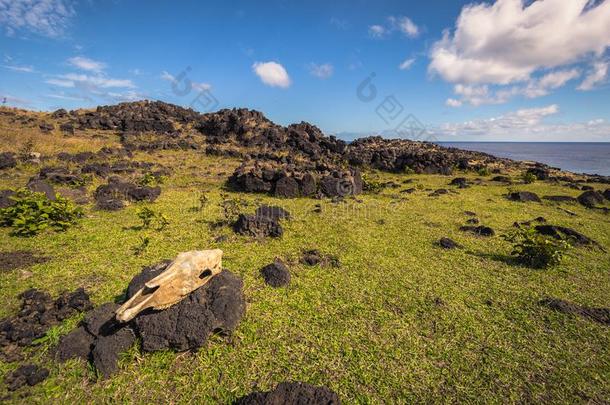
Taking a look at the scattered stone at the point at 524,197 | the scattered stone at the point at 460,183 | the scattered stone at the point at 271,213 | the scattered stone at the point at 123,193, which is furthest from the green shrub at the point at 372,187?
the scattered stone at the point at 123,193

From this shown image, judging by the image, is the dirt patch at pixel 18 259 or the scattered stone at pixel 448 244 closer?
the dirt patch at pixel 18 259

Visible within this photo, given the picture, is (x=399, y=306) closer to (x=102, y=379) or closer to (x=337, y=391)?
(x=337, y=391)

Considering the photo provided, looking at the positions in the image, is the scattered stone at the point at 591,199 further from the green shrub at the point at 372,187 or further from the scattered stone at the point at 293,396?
the scattered stone at the point at 293,396

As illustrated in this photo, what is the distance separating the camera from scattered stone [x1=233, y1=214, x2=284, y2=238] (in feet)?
43.3

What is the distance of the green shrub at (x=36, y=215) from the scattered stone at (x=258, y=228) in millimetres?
7331

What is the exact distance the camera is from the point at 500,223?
16719 millimetres

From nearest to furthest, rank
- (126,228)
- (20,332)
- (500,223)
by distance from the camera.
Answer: (20,332), (126,228), (500,223)

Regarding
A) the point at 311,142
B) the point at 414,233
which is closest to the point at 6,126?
the point at 311,142

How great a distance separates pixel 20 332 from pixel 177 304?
132 inches

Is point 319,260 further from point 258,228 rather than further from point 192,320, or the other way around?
point 192,320

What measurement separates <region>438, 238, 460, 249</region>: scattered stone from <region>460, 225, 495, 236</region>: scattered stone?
8.28 feet

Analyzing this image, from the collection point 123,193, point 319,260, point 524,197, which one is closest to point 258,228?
point 319,260

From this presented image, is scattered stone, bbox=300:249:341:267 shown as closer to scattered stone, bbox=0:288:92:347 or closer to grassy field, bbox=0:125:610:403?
grassy field, bbox=0:125:610:403

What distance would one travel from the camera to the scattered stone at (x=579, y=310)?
26.6 feet
